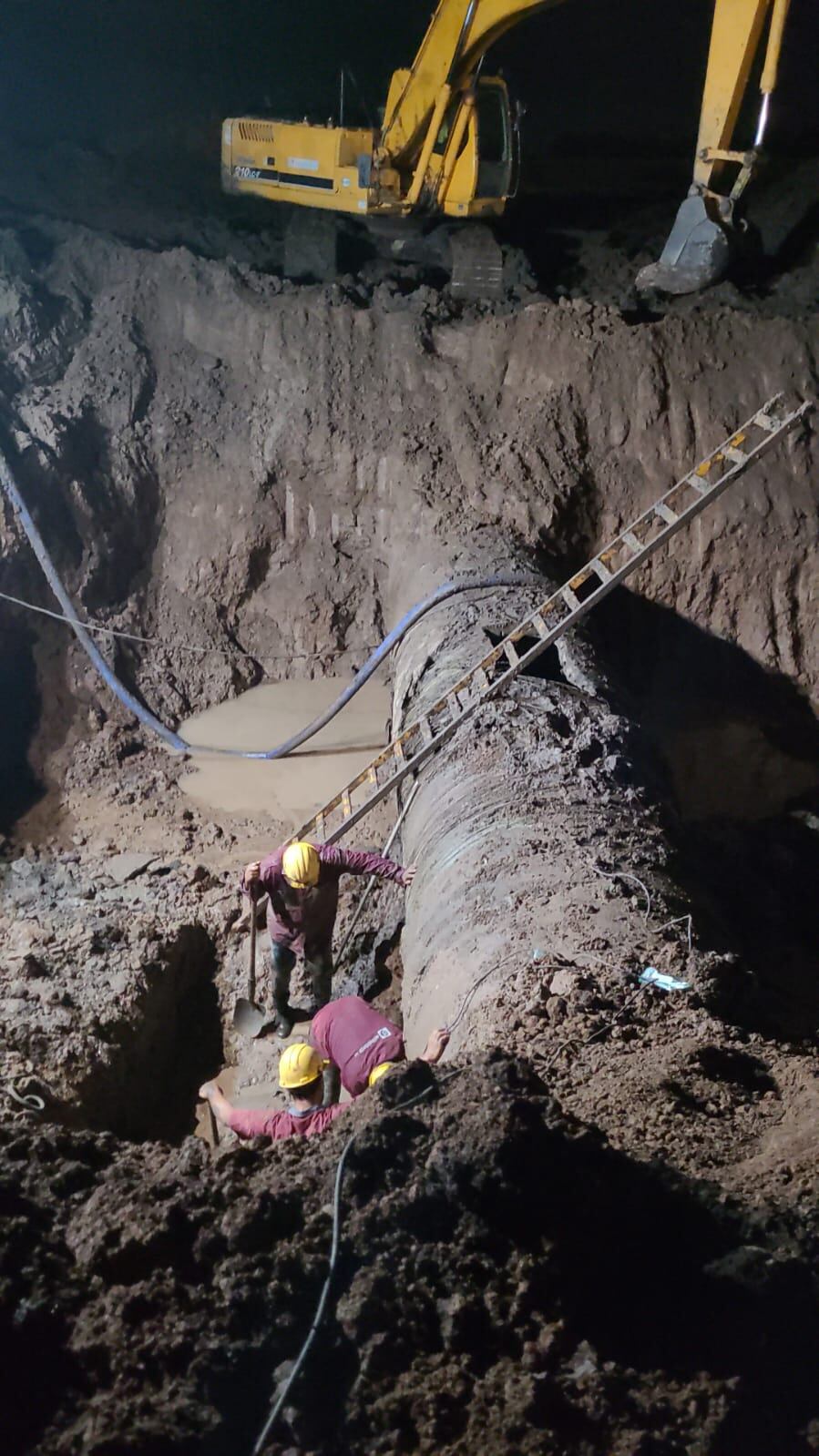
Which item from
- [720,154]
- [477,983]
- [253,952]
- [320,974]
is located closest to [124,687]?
[253,952]

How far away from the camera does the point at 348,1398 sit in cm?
246

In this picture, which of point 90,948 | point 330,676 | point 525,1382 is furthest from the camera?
point 330,676

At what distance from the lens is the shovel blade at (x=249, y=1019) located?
648cm

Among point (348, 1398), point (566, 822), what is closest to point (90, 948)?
point (566, 822)

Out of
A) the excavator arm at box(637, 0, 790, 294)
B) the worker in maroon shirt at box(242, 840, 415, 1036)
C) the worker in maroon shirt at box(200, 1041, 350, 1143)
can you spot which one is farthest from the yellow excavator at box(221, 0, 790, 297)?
the worker in maroon shirt at box(200, 1041, 350, 1143)

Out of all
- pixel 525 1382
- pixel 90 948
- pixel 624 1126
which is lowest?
pixel 525 1382

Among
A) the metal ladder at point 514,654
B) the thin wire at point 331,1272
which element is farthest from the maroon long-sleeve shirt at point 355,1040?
the metal ladder at point 514,654

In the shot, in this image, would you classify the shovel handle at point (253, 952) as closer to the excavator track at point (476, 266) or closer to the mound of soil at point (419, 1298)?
the mound of soil at point (419, 1298)

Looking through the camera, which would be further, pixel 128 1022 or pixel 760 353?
pixel 760 353

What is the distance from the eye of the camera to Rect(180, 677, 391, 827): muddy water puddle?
8477mm

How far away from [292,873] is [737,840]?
3.90 meters

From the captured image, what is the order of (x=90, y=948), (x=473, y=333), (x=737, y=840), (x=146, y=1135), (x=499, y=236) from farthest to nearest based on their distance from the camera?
1. (x=499, y=236)
2. (x=473, y=333)
3. (x=737, y=840)
4. (x=90, y=948)
5. (x=146, y=1135)

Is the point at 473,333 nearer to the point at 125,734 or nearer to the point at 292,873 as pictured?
the point at 125,734

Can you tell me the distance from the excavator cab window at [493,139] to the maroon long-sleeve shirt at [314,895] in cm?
712
